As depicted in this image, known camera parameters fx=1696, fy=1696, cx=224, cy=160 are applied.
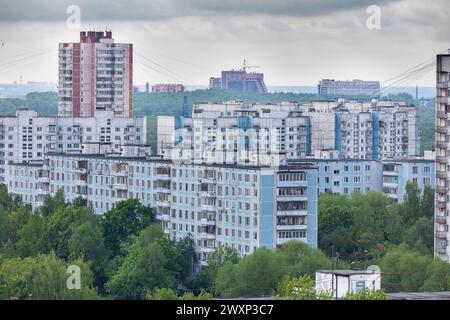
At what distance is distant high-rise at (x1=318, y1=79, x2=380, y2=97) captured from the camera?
4150 centimetres

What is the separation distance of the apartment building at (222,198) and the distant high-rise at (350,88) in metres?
21.7

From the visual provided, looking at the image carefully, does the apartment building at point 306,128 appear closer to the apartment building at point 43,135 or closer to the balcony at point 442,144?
the apartment building at point 43,135

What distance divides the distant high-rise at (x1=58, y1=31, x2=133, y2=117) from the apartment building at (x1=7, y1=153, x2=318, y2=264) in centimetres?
1435

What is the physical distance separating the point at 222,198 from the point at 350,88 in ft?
83.1

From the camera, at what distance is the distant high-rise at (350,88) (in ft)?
136

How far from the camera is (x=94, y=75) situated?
34688 millimetres

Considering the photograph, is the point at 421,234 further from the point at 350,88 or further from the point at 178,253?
the point at 350,88

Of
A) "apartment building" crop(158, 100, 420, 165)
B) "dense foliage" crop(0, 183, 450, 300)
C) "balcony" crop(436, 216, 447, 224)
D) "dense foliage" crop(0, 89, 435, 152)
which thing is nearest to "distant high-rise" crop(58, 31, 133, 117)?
"dense foliage" crop(0, 89, 435, 152)

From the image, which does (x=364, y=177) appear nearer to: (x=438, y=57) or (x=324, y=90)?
(x=438, y=57)

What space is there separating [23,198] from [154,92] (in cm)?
1983

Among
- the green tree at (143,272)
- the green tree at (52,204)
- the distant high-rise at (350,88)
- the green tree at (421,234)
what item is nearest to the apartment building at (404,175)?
the green tree at (421,234)

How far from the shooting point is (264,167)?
16.6m
